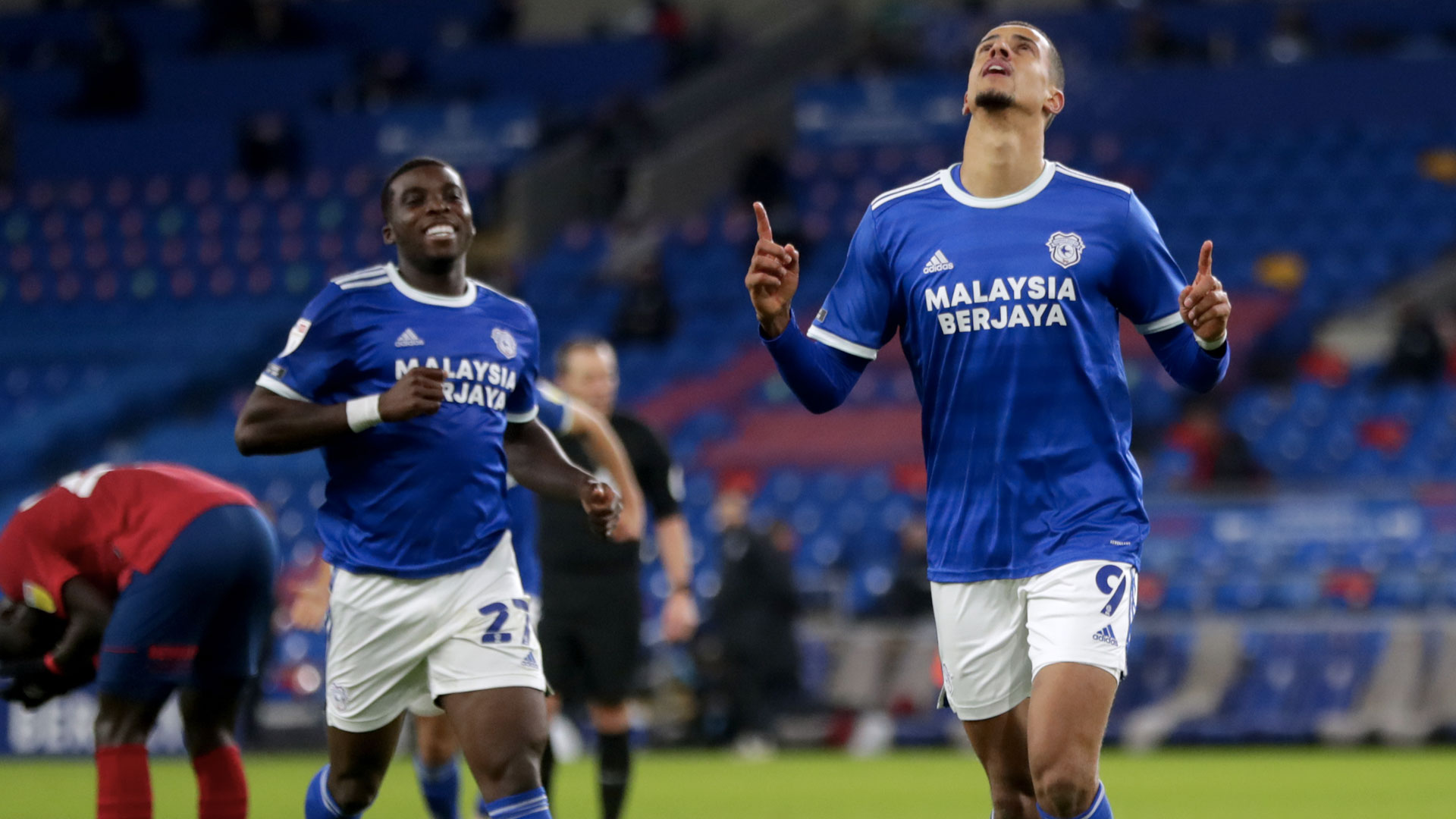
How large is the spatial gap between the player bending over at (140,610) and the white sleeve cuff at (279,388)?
0.76 meters

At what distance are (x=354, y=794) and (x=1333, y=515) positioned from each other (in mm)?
11910

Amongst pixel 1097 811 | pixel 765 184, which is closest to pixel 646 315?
pixel 765 184

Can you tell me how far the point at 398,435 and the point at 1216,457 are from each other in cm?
1300

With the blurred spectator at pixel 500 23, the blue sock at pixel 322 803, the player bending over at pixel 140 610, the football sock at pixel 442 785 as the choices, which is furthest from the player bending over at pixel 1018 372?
the blurred spectator at pixel 500 23

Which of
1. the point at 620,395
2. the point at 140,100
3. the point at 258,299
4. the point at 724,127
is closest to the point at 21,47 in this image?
the point at 140,100

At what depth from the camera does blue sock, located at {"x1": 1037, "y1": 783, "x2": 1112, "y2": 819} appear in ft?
16.6

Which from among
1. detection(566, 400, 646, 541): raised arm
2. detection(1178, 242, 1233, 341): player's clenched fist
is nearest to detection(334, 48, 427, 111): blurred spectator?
detection(566, 400, 646, 541): raised arm

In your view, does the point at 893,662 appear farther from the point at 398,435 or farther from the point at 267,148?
the point at 267,148

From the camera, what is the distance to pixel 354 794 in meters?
6.26

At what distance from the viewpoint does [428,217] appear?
612 centimetres

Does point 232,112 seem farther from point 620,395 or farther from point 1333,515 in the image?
point 1333,515

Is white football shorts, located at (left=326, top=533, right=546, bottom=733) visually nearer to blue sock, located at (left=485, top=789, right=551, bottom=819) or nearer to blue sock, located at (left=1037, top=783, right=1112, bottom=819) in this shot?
blue sock, located at (left=485, top=789, right=551, bottom=819)

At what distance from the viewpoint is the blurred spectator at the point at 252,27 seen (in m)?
27.5

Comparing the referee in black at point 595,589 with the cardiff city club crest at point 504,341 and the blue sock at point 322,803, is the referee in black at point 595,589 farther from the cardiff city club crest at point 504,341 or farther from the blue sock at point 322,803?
the cardiff city club crest at point 504,341
